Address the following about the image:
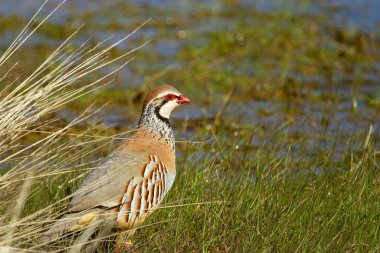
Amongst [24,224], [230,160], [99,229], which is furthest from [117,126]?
[24,224]

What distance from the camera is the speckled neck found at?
7.24m

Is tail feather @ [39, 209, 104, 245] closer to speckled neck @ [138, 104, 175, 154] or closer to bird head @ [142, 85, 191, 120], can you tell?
speckled neck @ [138, 104, 175, 154]

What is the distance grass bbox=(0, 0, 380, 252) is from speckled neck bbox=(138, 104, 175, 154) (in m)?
0.30

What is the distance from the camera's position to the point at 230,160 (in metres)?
7.43

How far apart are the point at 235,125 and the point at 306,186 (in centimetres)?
341

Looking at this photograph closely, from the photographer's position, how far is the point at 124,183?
21.6 ft

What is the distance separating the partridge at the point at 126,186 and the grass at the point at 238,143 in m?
0.11

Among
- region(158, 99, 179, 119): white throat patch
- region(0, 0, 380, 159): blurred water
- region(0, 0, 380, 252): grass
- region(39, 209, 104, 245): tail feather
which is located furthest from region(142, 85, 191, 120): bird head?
region(0, 0, 380, 159): blurred water

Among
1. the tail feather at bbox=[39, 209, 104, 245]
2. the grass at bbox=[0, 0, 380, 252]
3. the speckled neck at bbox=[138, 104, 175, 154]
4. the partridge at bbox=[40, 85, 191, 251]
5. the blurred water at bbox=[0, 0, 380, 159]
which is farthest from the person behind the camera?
the blurred water at bbox=[0, 0, 380, 159]

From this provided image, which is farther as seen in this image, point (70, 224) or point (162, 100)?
point (162, 100)

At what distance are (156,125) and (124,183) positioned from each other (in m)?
0.81

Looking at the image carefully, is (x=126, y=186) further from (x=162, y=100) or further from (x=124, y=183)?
(x=162, y=100)

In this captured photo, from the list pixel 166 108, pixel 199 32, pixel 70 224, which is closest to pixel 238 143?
pixel 166 108

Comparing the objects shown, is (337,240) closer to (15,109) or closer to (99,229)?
(99,229)
